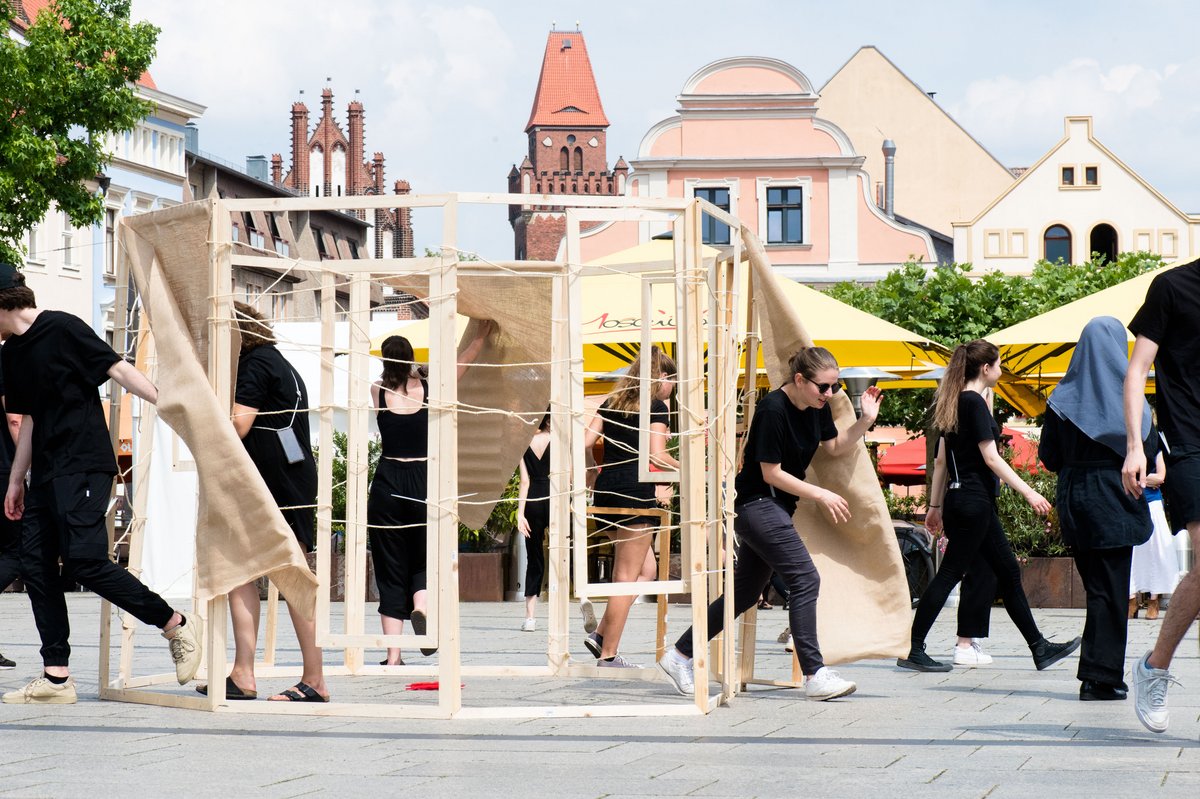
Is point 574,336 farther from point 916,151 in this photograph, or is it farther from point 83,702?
point 916,151

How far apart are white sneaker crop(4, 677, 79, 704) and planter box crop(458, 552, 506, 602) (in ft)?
28.3

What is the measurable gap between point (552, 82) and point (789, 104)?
85.3 metres

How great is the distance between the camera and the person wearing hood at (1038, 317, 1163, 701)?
7.82 m

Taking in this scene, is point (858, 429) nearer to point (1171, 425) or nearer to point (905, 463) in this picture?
point (1171, 425)

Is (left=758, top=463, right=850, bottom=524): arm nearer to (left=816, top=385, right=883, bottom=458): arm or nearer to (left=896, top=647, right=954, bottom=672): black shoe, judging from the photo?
(left=816, top=385, right=883, bottom=458): arm

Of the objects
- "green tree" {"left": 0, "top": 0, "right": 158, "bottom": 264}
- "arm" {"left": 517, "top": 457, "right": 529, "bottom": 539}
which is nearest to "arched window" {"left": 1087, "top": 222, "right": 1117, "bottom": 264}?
"green tree" {"left": 0, "top": 0, "right": 158, "bottom": 264}

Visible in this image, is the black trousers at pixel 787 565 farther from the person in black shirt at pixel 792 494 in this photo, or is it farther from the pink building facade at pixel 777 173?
the pink building facade at pixel 777 173

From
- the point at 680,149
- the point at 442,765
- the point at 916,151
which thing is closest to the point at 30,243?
the point at 680,149

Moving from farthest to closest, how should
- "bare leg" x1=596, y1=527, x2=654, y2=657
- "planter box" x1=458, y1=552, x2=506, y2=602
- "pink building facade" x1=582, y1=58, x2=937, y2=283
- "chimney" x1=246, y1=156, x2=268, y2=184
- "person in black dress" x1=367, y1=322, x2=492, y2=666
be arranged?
"chimney" x1=246, y1=156, x2=268, y2=184
"pink building facade" x1=582, y1=58, x2=937, y2=283
"planter box" x1=458, y1=552, x2=506, y2=602
"bare leg" x1=596, y1=527, x2=654, y2=657
"person in black dress" x1=367, y1=322, x2=492, y2=666

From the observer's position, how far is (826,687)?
7.85m

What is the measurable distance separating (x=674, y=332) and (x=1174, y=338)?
6.24 meters

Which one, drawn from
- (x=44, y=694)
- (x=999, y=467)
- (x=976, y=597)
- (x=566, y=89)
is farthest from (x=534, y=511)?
(x=566, y=89)

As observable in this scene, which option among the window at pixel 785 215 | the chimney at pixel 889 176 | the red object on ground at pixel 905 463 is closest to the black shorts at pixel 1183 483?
the red object on ground at pixel 905 463

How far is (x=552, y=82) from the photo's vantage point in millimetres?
128875
